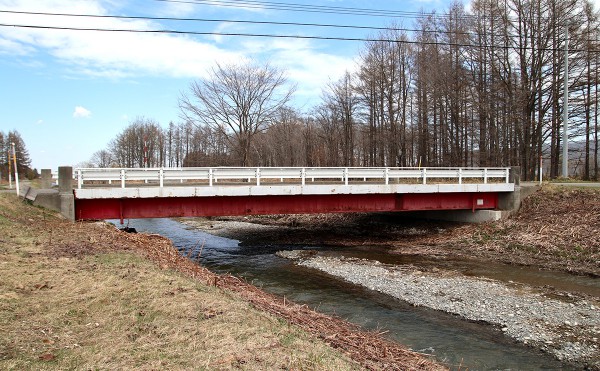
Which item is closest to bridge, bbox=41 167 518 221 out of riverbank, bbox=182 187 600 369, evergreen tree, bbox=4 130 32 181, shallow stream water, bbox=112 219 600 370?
riverbank, bbox=182 187 600 369

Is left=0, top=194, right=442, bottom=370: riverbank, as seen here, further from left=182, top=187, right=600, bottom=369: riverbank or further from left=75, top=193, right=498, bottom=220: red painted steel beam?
left=75, top=193, right=498, bottom=220: red painted steel beam

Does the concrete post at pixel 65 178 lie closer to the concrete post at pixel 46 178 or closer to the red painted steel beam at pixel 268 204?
the red painted steel beam at pixel 268 204

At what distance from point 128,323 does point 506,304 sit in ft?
30.7

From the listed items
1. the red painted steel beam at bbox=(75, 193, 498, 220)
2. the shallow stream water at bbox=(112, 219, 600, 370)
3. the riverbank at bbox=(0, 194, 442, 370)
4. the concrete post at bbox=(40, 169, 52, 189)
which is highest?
the concrete post at bbox=(40, 169, 52, 189)

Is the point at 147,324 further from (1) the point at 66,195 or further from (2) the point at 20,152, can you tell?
(2) the point at 20,152

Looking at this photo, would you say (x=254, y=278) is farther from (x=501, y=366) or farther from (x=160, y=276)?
(x=501, y=366)

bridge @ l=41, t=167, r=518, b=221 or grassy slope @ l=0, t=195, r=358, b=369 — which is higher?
bridge @ l=41, t=167, r=518, b=221

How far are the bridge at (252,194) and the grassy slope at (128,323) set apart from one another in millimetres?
7068

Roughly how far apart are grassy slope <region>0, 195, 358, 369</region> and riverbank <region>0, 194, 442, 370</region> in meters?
0.01

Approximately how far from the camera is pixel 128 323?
5.37 m

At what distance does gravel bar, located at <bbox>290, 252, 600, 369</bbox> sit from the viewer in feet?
26.3

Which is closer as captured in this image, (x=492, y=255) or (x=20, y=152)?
(x=492, y=255)

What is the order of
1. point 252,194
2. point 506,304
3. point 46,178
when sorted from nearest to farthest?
1. point 506,304
2. point 252,194
3. point 46,178

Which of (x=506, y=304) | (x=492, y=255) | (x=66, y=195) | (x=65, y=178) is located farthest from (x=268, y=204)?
(x=506, y=304)
